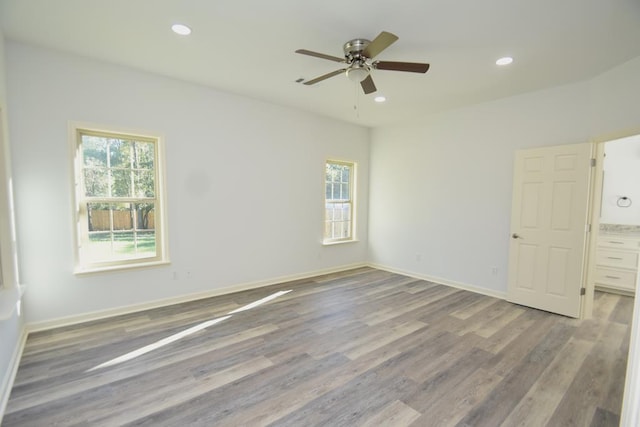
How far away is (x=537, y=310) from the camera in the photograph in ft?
12.6

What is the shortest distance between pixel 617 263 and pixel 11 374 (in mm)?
7436

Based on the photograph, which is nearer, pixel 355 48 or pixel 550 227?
pixel 355 48

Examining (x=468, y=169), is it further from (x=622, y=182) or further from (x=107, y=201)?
(x=107, y=201)

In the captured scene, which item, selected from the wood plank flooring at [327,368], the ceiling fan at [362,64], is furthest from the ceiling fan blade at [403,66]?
the wood plank flooring at [327,368]

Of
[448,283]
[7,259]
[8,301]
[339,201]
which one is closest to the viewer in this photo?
[8,301]

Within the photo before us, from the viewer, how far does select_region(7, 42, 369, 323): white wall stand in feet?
9.75

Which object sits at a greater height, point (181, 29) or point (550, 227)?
point (181, 29)

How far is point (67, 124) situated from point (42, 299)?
6.12ft

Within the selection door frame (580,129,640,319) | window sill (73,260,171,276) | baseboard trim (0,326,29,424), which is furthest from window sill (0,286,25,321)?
door frame (580,129,640,319)

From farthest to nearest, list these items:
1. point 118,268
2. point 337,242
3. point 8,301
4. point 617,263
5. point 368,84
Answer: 1. point 337,242
2. point 617,263
3. point 118,268
4. point 368,84
5. point 8,301

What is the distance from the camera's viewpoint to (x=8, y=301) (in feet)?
7.18

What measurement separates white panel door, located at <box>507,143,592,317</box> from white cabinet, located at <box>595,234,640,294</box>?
173 cm

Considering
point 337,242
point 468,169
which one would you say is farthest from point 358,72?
point 337,242

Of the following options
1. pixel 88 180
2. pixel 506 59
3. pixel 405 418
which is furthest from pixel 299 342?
pixel 506 59
